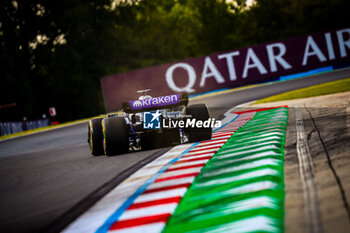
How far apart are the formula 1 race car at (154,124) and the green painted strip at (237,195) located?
5.11ft

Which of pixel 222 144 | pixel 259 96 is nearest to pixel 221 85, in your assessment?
pixel 259 96

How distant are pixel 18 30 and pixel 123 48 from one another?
40.5 feet

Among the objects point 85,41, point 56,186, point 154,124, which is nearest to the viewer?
point 56,186

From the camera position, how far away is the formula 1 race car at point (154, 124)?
9289 millimetres

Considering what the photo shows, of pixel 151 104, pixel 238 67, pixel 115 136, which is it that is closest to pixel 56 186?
pixel 115 136

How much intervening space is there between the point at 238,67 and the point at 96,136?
874 inches

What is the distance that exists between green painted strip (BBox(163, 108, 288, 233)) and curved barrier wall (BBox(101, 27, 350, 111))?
2319 centimetres

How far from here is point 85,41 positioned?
50438mm

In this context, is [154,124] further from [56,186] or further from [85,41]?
[85,41]

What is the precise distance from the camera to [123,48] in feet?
178

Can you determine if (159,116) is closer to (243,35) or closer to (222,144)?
(222,144)

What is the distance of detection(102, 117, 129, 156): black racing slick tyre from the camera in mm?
9281

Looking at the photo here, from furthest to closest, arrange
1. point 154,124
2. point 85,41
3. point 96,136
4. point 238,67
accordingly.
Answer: point 85,41, point 238,67, point 96,136, point 154,124

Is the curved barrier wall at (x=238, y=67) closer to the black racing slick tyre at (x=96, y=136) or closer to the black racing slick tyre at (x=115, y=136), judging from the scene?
the black racing slick tyre at (x=96, y=136)
